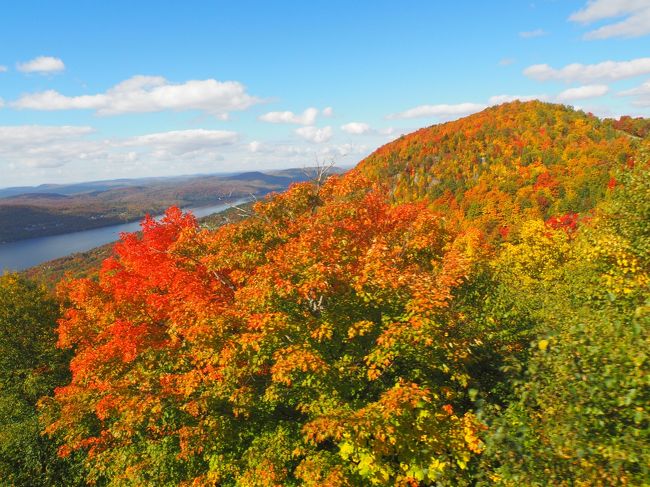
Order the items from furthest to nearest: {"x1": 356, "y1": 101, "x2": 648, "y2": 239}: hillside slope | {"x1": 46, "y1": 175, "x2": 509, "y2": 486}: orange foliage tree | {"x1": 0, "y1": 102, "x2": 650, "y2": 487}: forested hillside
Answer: {"x1": 356, "y1": 101, "x2": 648, "y2": 239}: hillside slope → {"x1": 46, "y1": 175, "x2": 509, "y2": 486}: orange foliage tree → {"x1": 0, "y1": 102, "x2": 650, "y2": 487}: forested hillside

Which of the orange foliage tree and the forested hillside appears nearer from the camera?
the forested hillside

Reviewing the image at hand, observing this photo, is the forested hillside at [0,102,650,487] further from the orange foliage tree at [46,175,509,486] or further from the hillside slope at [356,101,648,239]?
the hillside slope at [356,101,648,239]

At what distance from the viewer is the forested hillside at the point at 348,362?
6762 mm

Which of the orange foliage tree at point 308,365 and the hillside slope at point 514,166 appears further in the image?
the hillside slope at point 514,166

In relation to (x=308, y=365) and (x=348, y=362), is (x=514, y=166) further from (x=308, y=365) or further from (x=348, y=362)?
(x=308, y=365)

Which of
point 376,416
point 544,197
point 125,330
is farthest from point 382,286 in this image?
point 544,197

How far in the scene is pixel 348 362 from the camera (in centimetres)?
1193

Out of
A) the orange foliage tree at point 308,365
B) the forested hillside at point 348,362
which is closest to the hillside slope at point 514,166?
the forested hillside at point 348,362

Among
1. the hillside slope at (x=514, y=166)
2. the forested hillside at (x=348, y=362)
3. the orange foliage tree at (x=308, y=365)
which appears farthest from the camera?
the hillside slope at (x=514, y=166)

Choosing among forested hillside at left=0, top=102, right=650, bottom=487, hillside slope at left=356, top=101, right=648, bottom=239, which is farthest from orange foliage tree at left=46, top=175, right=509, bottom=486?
hillside slope at left=356, top=101, right=648, bottom=239

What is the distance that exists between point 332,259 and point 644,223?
16.6 meters

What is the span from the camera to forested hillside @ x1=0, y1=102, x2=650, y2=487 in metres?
6.76

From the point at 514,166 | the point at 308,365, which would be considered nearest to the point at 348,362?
the point at 308,365

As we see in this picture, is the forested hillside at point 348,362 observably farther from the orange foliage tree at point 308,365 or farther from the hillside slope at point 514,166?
the hillside slope at point 514,166
